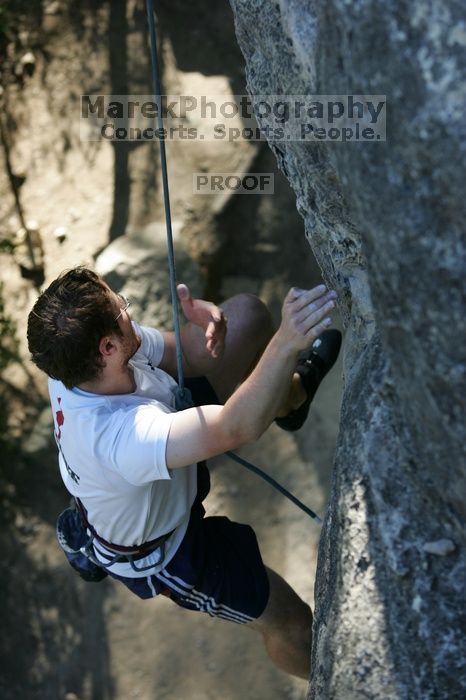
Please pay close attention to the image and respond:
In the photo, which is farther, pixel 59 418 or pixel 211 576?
pixel 211 576

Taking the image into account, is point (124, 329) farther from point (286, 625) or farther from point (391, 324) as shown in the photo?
point (286, 625)

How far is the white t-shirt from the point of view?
1.93m

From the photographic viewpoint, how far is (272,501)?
391 centimetres

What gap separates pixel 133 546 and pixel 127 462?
363 millimetres

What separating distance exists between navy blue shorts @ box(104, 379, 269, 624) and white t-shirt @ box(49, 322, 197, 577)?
4 centimetres

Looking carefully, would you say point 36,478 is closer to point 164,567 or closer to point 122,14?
point 164,567

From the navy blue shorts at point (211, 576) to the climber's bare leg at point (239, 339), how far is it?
308 millimetres

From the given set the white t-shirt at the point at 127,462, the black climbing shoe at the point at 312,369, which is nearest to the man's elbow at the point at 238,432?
the white t-shirt at the point at 127,462

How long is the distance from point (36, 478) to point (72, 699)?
986mm

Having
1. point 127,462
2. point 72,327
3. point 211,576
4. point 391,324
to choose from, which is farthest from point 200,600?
point 391,324

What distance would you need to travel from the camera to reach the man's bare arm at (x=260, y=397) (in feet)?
6.07

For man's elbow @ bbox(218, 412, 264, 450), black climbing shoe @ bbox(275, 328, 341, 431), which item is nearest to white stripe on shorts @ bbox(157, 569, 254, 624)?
man's elbow @ bbox(218, 412, 264, 450)

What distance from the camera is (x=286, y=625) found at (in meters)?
2.38

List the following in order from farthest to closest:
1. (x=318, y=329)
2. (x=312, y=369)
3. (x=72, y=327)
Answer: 1. (x=312, y=369)
2. (x=72, y=327)
3. (x=318, y=329)
